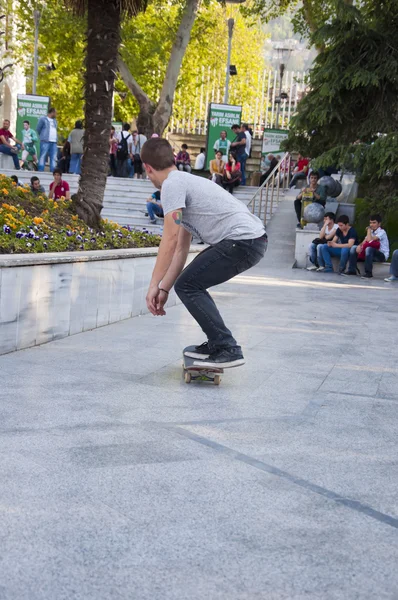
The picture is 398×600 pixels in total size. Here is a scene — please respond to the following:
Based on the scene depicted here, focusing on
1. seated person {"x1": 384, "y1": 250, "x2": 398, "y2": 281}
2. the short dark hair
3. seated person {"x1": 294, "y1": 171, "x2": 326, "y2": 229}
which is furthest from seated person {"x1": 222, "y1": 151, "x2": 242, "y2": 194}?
the short dark hair

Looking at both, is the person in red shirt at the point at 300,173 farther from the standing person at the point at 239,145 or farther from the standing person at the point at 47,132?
the standing person at the point at 47,132

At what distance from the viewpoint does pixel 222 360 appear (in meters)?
5.89

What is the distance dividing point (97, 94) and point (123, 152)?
16.0 meters

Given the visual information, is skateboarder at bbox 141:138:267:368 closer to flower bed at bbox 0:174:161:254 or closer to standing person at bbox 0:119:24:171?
flower bed at bbox 0:174:161:254

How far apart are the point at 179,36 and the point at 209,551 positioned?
29.0m

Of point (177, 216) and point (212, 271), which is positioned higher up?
point (177, 216)

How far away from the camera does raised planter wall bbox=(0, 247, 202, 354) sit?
22.2 feet

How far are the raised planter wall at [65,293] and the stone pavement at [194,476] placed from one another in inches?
8.7

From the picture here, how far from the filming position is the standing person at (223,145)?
87.1ft

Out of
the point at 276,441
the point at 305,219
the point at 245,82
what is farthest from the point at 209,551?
the point at 245,82

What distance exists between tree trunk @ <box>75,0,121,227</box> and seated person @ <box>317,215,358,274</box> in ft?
22.5

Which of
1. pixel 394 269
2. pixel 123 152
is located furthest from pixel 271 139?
pixel 394 269

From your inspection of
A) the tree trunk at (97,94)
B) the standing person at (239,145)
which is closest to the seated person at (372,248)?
the tree trunk at (97,94)

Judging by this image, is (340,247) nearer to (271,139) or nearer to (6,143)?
(6,143)
